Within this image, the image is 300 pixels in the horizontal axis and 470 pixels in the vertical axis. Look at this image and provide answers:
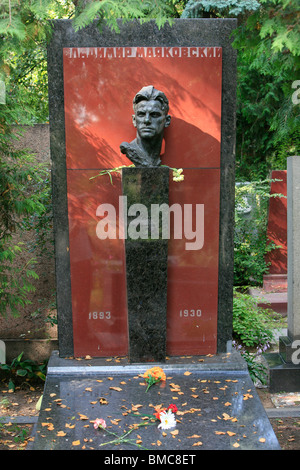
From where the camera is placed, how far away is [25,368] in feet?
16.0

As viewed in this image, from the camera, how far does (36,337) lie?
512cm

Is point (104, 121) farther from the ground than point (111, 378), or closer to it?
farther from the ground

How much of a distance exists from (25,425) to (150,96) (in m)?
2.97

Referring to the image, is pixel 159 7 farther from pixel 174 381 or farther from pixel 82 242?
pixel 174 381

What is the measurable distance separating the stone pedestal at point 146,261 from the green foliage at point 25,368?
4.28 feet

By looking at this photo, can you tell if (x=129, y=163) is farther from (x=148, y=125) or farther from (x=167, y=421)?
(x=167, y=421)

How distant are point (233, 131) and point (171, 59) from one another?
0.81 meters

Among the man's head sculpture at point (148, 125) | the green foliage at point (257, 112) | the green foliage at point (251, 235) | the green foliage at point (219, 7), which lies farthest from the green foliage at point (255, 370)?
the green foliage at point (219, 7)

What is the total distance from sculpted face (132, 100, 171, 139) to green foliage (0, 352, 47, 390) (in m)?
2.64

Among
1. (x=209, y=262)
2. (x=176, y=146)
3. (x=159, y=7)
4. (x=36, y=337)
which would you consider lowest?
(x=36, y=337)

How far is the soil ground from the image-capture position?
3.67m

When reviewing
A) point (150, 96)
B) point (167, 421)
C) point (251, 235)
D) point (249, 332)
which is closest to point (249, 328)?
point (249, 332)

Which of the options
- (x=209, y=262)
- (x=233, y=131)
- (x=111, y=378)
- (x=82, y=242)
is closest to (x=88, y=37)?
(x=233, y=131)

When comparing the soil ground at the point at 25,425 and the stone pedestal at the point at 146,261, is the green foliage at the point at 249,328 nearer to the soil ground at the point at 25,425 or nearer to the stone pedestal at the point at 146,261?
the soil ground at the point at 25,425
